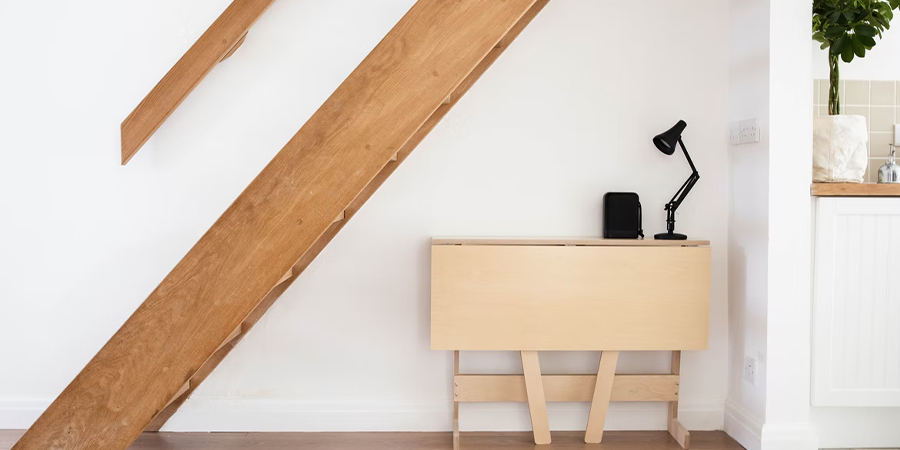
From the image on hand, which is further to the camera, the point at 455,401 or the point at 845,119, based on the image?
the point at 455,401

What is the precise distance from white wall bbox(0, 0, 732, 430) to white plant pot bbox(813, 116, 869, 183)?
13.1 inches

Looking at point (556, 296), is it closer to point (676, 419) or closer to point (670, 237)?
point (670, 237)

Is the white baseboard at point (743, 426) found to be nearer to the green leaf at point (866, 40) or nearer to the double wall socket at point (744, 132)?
the double wall socket at point (744, 132)

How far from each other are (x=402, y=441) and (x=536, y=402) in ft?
1.62

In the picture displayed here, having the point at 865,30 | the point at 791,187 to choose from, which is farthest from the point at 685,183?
the point at 865,30

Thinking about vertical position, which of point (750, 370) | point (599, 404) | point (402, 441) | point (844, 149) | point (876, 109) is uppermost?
point (876, 109)

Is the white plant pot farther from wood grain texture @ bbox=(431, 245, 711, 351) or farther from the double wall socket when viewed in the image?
wood grain texture @ bbox=(431, 245, 711, 351)

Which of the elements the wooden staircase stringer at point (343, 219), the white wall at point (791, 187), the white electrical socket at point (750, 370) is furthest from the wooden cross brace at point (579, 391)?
the wooden staircase stringer at point (343, 219)

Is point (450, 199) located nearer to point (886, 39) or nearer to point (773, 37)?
point (773, 37)

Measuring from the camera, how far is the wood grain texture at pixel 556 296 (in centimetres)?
231

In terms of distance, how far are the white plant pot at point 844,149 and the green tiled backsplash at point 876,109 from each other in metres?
0.38

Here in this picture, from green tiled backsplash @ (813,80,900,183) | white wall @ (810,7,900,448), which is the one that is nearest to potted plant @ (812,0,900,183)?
green tiled backsplash @ (813,80,900,183)

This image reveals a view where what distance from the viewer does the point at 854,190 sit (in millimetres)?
2264

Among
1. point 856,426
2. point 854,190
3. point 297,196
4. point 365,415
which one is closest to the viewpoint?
point 297,196
